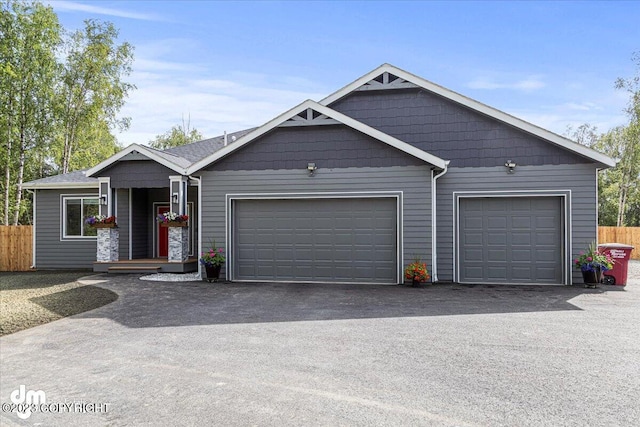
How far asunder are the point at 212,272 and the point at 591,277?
351 inches

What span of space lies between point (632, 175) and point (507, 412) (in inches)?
1294

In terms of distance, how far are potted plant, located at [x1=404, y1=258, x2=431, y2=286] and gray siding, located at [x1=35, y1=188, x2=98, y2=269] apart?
36.6 feet

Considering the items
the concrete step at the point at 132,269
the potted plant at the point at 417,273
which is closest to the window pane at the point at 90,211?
the concrete step at the point at 132,269

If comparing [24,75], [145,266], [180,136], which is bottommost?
[145,266]

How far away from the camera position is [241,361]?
4.70 meters

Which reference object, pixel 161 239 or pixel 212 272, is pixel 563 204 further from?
pixel 161 239

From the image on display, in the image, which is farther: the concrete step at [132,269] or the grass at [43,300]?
the concrete step at [132,269]

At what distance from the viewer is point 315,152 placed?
35.3 ft

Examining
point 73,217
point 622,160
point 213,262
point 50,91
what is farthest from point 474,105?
point 622,160

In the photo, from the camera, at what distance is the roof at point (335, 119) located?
32.7ft

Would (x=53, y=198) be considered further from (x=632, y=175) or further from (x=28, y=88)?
(x=632, y=175)

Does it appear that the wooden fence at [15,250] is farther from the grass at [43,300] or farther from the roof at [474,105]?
the roof at [474,105]
